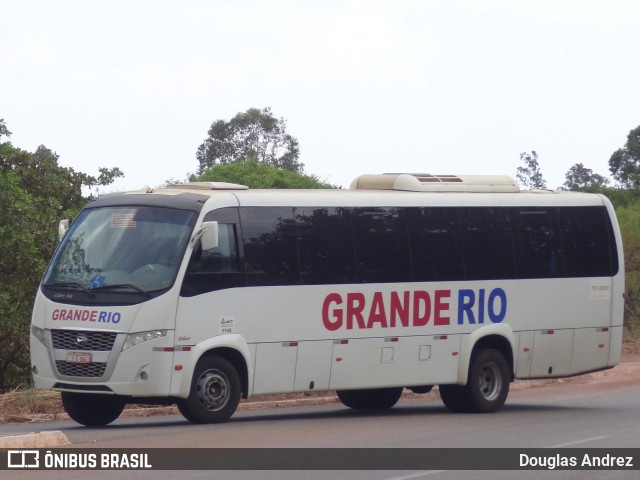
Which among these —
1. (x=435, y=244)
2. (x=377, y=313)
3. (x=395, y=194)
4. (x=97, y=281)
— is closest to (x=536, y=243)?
(x=435, y=244)

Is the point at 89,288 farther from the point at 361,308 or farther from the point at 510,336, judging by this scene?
the point at 510,336

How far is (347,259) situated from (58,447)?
5.93m

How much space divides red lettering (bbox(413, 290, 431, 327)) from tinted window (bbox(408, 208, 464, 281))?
0.23 metres

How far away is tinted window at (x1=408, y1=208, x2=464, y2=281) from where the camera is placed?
19734mm

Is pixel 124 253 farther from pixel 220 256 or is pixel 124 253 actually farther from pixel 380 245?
pixel 380 245

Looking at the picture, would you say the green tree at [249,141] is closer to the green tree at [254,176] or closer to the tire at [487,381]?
the green tree at [254,176]

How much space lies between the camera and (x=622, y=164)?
93188 millimetres

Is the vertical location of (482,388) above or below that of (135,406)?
above

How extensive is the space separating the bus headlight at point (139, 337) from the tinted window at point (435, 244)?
4.42m

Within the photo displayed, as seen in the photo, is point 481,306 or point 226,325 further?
point 481,306

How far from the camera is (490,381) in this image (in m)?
20.5

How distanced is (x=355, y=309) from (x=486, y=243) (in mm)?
2650

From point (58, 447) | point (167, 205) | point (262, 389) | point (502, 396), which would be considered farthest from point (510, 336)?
point (58, 447)

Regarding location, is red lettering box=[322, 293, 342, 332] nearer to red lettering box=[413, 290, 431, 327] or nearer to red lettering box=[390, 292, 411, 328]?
red lettering box=[390, 292, 411, 328]
